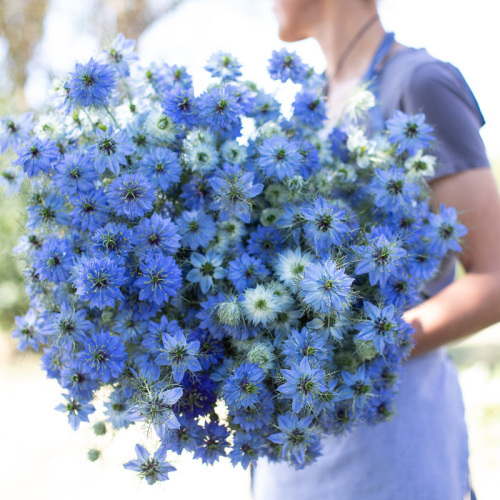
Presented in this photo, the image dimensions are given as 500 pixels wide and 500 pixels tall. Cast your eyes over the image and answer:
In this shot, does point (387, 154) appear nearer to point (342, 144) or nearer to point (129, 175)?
point (342, 144)

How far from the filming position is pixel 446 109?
1085mm

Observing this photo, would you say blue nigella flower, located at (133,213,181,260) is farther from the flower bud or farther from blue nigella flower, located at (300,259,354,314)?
the flower bud

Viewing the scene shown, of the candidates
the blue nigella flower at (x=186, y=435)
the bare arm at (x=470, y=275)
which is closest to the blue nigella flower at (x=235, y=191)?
the blue nigella flower at (x=186, y=435)

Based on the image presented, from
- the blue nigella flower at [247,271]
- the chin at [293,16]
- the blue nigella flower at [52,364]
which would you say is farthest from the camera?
the chin at [293,16]

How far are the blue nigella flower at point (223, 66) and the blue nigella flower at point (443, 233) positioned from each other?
1.55 ft

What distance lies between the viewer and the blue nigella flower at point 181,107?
80cm

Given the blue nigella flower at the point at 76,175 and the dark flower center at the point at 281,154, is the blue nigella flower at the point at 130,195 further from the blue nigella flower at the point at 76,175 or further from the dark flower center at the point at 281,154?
the dark flower center at the point at 281,154

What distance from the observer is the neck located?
1.46 meters

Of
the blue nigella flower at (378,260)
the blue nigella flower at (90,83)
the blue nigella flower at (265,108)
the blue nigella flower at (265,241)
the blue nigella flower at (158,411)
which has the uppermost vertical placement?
the blue nigella flower at (265,108)

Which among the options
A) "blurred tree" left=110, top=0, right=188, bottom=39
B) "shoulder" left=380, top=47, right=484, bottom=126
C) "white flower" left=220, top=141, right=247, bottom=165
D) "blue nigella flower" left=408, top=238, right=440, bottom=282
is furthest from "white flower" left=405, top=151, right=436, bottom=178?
"blurred tree" left=110, top=0, right=188, bottom=39

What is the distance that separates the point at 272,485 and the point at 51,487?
2677 millimetres

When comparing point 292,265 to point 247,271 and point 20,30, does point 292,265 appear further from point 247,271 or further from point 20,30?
point 20,30

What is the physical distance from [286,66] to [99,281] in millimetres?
640

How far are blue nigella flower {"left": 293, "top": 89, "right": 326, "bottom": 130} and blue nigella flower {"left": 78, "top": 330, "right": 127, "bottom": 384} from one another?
0.56 metres
